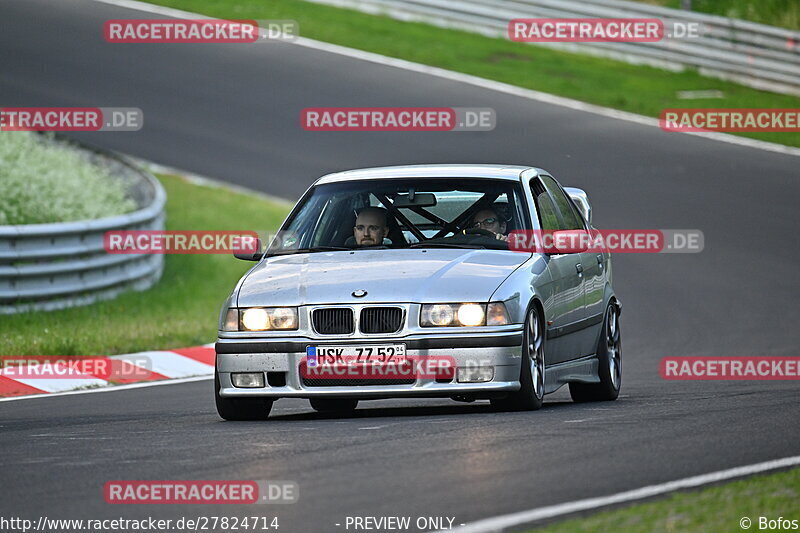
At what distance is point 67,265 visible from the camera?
15812mm

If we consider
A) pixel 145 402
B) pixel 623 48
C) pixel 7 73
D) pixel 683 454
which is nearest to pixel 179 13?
pixel 7 73

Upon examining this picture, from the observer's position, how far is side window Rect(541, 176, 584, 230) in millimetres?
11219

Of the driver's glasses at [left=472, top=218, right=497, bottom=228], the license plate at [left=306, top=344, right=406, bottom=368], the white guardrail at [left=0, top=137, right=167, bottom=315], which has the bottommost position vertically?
the white guardrail at [left=0, top=137, right=167, bottom=315]

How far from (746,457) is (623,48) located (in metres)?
22.6

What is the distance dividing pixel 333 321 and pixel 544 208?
7.27 ft

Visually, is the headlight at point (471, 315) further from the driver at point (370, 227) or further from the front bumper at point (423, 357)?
the driver at point (370, 227)

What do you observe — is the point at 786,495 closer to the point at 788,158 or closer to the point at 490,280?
the point at 490,280

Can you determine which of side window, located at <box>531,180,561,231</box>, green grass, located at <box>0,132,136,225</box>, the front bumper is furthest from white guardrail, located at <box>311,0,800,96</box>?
the front bumper

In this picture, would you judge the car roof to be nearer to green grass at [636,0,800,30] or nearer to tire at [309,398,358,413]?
tire at [309,398,358,413]

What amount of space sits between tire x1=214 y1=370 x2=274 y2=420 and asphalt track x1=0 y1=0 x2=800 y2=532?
171 millimetres

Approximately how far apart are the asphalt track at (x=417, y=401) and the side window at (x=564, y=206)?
1.30m

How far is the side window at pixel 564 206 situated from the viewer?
11.2m

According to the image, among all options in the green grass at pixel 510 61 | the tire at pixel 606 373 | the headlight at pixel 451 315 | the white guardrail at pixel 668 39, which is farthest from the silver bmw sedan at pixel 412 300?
the white guardrail at pixel 668 39

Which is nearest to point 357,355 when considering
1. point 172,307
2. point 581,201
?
point 581,201
